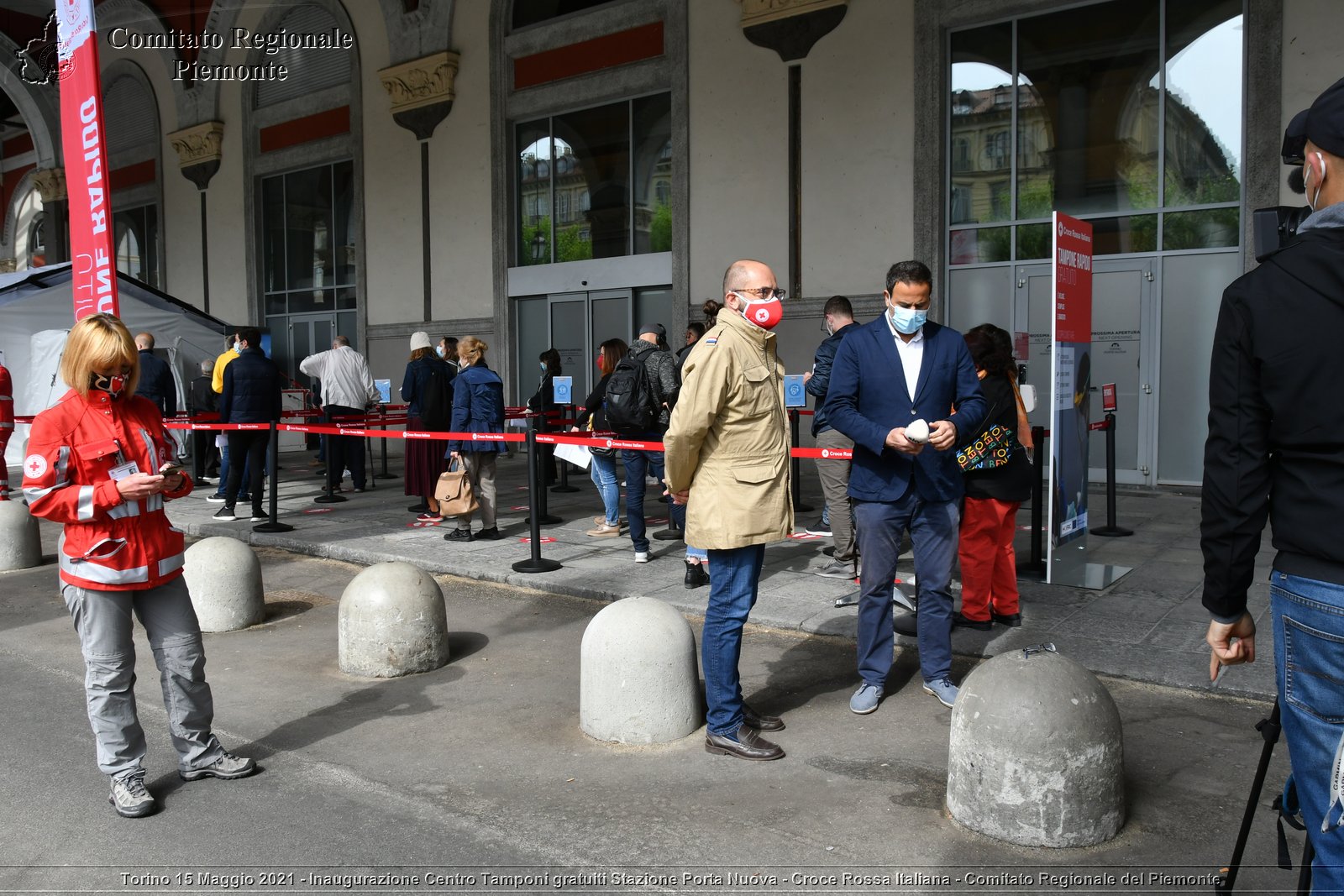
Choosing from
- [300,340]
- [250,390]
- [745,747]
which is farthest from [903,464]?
[300,340]

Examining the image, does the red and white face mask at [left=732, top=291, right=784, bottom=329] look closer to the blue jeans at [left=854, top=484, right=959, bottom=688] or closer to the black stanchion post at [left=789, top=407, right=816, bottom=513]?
the blue jeans at [left=854, top=484, right=959, bottom=688]

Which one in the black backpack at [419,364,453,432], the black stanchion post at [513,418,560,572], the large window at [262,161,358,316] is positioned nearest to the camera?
the black stanchion post at [513,418,560,572]

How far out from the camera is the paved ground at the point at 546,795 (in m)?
3.51

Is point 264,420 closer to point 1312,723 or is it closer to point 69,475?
point 69,475

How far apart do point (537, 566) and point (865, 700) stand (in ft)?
12.6

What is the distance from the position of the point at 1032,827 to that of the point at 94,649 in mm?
3555

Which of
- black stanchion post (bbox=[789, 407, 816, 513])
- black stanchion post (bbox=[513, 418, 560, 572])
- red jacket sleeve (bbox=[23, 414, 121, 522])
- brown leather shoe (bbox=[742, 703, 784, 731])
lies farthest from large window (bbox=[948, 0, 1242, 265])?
red jacket sleeve (bbox=[23, 414, 121, 522])

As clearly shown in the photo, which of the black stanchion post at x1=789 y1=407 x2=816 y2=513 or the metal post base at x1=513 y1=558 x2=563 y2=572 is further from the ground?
the black stanchion post at x1=789 y1=407 x2=816 y2=513

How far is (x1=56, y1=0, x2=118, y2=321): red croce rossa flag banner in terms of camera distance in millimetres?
7793

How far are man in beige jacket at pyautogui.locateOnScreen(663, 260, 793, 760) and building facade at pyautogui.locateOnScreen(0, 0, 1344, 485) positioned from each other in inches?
212

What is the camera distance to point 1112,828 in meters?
3.66

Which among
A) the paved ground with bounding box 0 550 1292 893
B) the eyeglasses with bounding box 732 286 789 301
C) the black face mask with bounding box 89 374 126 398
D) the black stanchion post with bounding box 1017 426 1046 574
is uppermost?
the eyeglasses with bounding box 732 286 789 301

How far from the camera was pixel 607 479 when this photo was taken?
375 inches

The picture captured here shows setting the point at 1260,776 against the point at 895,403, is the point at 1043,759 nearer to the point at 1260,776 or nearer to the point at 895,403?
the point at 1260,776
